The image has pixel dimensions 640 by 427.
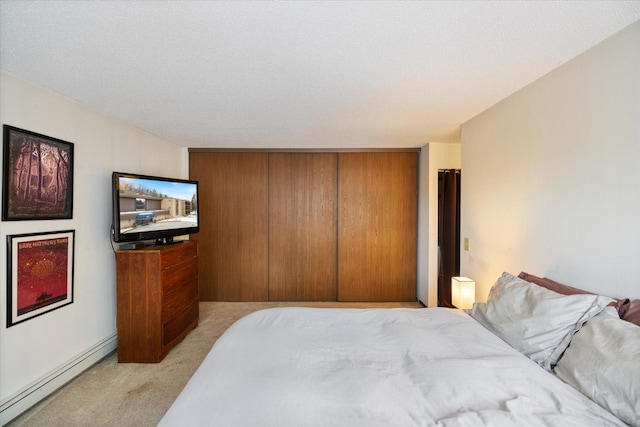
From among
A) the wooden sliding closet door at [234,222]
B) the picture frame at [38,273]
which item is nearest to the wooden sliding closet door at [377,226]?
the wooden sliding closet door at [234,222]

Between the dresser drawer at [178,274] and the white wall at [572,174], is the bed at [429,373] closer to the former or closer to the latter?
the white wall at [572,174]

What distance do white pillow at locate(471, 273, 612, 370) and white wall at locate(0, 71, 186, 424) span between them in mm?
3277

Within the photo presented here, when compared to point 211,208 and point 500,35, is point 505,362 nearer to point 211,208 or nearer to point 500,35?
point 500,35

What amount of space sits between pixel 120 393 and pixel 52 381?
21.0 inches

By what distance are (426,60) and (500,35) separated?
0.39 m

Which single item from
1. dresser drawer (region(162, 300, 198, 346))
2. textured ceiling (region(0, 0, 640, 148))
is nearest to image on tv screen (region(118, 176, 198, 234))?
textured ceiling (region(0, 0, 640, 148))

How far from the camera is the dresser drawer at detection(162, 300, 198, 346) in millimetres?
2614

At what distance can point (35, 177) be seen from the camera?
1971 mm

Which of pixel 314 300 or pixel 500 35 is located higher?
pixel 500 35

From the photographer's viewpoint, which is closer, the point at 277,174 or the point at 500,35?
the point at 500,35

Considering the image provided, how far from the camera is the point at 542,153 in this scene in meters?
1.91

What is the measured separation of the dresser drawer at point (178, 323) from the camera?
2.61 metres

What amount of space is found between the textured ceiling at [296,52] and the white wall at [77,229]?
0.18 meters

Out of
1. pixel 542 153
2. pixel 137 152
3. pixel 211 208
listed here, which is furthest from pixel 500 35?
pixel 211 208
